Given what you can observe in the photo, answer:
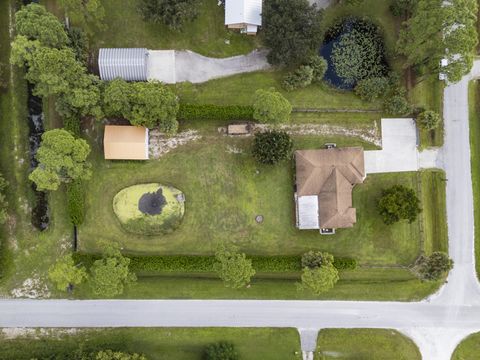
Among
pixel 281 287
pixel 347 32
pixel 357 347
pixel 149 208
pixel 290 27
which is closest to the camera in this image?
pixel 290 27

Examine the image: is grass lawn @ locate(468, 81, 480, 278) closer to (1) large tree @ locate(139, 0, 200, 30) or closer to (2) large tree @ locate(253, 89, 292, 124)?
(2) large tree @ locate(253, 89, 292, 124)

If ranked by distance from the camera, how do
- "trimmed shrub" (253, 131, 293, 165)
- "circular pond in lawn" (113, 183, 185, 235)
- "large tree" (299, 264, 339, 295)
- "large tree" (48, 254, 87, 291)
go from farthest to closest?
"circular pond in lawn" (113, 183, 185, 235) → "trimmed shrub" (253, 131, 293, 165) → "large tree" (299, 264, 339, 295) → "large tree" (48, 254, 87, 291)

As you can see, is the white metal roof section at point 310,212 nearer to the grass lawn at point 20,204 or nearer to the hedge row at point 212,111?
the hedge row at point 212,111

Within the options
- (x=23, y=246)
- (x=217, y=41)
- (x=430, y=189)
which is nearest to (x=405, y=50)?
(x=430, y=189)

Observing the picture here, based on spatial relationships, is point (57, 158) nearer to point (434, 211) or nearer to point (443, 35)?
point (443, 35)

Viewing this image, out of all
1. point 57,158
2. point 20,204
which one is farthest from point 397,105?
point 20,204

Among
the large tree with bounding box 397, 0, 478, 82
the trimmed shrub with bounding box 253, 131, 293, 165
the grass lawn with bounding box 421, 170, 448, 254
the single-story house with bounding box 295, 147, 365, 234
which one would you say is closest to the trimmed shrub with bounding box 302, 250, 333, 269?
the single-story house with bounding box 295, 147, 365, 234

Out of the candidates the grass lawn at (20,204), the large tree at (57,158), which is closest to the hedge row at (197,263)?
the grass lawn at (20,204)
